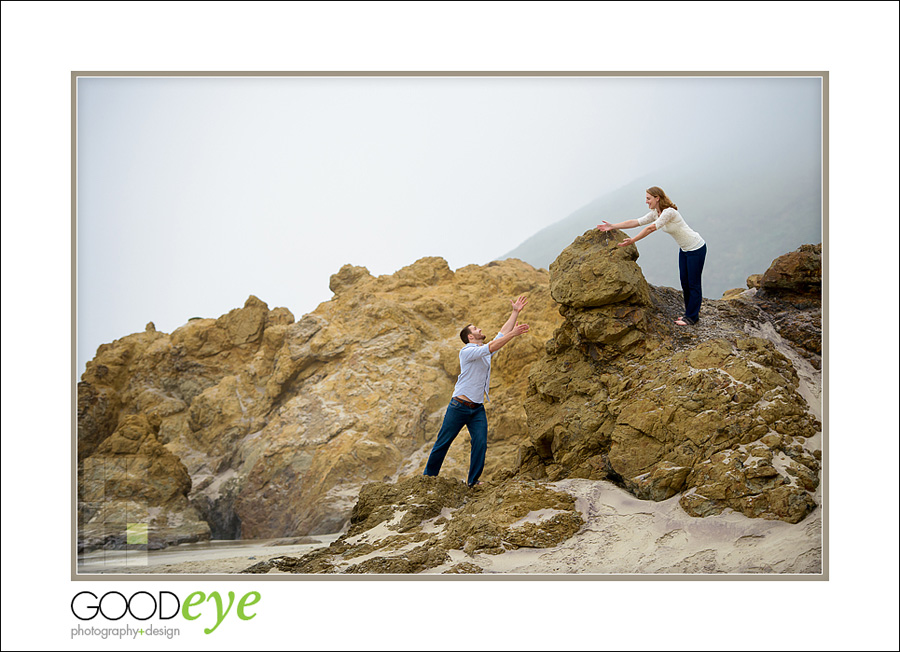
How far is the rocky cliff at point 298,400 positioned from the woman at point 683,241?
1777 mm

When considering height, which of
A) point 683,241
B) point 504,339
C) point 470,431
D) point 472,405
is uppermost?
point 683,241

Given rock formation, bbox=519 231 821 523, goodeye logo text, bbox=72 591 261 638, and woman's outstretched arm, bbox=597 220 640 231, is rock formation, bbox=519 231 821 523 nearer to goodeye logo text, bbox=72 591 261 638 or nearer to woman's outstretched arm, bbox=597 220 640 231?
woman's outstretched arm, bbox=597 220 640 231

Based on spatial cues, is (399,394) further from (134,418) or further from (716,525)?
(716,525)

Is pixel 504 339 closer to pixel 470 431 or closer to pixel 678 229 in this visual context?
pixel 470 431

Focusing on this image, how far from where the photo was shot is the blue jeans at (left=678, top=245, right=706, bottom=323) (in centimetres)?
499

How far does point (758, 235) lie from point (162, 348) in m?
5.50

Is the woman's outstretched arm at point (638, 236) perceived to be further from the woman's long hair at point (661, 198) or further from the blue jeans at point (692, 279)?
the blue jeans at point (692, 279)

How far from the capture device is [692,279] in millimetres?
5004

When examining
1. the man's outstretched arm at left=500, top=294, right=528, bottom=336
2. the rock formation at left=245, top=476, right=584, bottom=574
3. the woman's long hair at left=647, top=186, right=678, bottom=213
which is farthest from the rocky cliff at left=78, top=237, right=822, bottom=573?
the woman's long hair at left=647, top=186, right=678, bottom=213

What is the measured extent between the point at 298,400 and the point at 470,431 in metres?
2.28

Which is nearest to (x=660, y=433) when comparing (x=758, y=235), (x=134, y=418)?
(x=758, y=235)

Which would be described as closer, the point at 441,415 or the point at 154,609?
the point at 154,609

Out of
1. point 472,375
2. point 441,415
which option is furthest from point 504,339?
point 441,415

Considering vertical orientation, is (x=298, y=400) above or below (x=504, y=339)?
below
